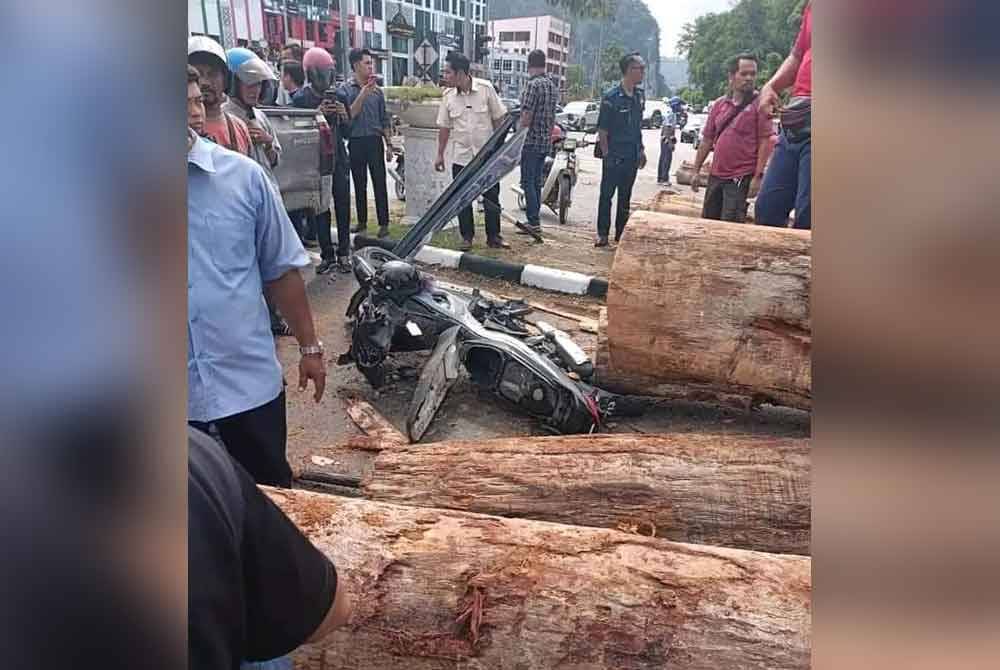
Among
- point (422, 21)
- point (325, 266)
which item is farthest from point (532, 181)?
point (422, 21)

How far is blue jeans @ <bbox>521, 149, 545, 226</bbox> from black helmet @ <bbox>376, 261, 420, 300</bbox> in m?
4.60

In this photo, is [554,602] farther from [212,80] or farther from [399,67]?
[399,67]

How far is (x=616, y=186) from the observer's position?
8.24 metres

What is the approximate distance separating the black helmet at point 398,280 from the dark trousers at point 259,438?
1.64 meters

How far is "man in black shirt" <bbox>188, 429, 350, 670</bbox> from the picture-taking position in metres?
0.83

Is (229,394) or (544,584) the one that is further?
(229,394)

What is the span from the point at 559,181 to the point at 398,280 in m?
6.23

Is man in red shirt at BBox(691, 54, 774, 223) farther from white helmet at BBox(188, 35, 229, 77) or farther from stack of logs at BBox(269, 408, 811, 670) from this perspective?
stack of logs at BBox(269, 408, 811, 670)
